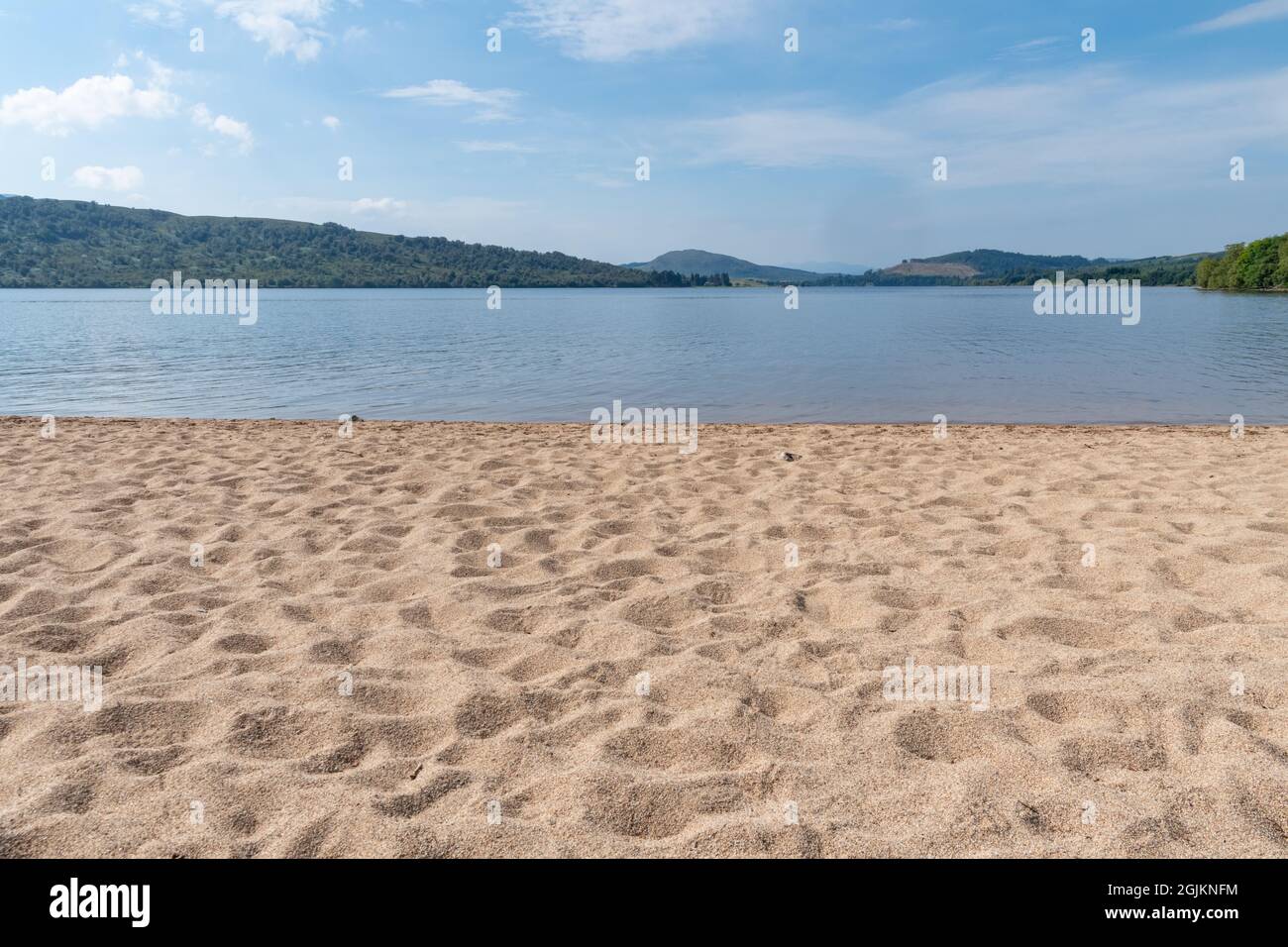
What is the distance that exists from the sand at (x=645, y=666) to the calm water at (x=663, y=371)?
899 cm

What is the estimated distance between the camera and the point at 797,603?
4.99 m

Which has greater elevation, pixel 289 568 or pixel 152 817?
pixel 289 568

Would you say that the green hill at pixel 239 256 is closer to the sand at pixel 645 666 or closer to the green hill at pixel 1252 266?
the green hill at pixel 1252 266

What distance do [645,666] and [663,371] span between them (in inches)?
782

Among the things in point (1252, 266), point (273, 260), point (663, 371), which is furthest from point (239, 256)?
point (1252, 266)

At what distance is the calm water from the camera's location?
16750 millimetres

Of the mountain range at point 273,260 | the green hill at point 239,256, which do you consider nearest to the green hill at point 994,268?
the mountain range at point 273,260

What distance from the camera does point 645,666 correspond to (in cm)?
418

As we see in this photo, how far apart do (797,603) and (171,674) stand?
11.6ft

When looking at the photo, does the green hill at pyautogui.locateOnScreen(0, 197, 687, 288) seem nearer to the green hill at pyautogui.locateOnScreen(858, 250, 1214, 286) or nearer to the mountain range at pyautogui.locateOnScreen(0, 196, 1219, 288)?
the mountain range at pyautogui.locateOnScreen(0, 196, 1219, 288)

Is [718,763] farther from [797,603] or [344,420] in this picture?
[344,420]

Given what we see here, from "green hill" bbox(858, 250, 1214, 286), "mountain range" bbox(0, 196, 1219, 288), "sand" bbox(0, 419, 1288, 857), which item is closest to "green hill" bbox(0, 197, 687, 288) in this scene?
"mountain range" bbox(0, 196, 1219, 288)
